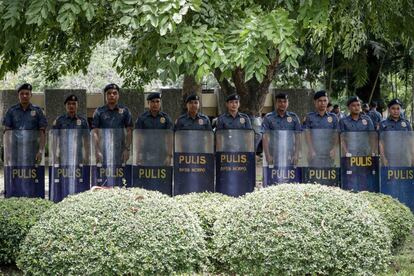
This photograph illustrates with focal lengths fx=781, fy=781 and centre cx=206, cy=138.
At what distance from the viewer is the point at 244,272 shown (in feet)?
20.1

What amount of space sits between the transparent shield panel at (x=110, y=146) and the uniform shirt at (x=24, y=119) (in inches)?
30.7

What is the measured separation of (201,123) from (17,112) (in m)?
2.41

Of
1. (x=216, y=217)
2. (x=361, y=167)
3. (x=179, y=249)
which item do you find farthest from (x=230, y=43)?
(x=361, y=167)

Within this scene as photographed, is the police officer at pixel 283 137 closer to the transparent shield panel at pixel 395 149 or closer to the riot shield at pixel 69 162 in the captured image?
the transparent shield panel at pixel 395 149

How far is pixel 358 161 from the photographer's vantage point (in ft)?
32.8

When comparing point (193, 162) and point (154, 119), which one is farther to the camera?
point (154, 119)

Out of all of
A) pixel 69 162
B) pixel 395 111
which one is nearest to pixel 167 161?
pixel 69 162

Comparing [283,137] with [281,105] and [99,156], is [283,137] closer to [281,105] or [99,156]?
[281,105]

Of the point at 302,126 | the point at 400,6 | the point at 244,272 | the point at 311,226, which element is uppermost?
the point at 400,6

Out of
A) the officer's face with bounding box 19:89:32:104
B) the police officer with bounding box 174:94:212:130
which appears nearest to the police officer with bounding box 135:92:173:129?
the police officer with bounding box 174:94:212:130

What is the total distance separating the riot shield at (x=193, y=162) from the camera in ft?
32.3

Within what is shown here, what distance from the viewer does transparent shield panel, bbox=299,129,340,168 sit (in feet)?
32.7

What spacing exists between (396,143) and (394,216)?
6.78ft

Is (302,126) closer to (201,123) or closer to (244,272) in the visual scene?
(201,123)
